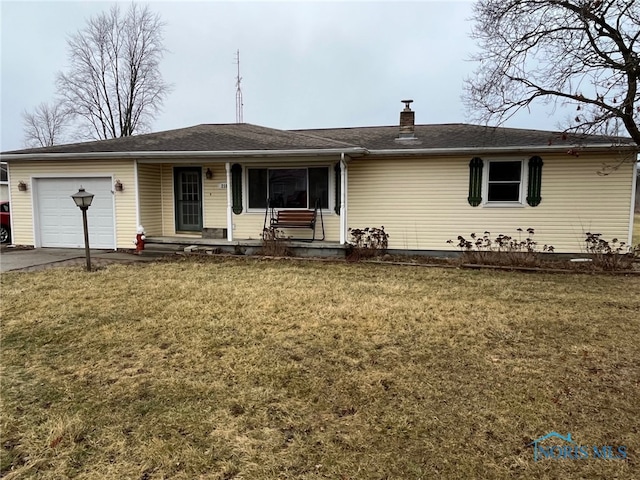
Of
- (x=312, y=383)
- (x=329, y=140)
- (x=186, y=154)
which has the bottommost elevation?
(x=312, y=383)

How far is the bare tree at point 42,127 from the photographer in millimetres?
35125

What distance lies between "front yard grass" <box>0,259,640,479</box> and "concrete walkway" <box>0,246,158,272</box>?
260cm

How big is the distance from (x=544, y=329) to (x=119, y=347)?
4627 millimetres

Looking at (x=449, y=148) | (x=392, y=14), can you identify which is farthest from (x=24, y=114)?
(x=449, y=148)

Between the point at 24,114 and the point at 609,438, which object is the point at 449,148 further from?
the point at 24,114

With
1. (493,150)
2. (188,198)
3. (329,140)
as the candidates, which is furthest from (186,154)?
(493,150)

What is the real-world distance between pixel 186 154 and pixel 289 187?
271 centimetres

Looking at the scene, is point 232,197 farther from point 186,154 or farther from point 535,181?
point 535,181

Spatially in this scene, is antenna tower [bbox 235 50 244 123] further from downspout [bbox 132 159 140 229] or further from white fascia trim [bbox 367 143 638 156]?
white fascia trim [bbox 367 143 638 156]

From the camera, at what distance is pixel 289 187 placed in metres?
10.8

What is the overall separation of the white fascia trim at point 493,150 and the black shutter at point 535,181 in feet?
0.77

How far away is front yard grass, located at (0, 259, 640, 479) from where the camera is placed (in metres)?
2.37

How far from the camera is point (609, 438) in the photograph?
2.55 m

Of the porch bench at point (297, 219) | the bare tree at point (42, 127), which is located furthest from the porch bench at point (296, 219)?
the bare tree at point (42, 127)
